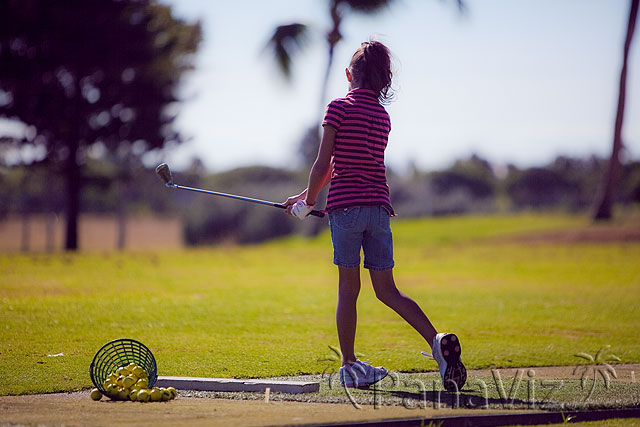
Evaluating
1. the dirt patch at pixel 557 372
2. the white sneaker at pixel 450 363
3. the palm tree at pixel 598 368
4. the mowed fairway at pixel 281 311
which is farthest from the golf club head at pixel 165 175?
the palm tree at pixel 598 368

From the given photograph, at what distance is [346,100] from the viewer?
5.03 meters

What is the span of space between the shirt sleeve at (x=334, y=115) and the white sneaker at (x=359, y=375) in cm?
154

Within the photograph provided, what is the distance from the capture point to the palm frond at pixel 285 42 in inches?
872

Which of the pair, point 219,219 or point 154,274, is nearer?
point 154,274

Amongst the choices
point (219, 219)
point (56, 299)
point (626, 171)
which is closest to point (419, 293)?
point (56, 299)

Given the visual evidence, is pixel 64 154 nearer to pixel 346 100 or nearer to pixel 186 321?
pixel 186 321

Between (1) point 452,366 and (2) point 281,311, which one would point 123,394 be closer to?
(1) point 452,366

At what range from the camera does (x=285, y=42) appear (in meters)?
22.2

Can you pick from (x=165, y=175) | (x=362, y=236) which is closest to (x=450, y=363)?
(x=362, y=236)

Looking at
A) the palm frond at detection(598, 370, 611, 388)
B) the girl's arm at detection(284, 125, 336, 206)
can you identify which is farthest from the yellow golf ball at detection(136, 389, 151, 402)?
the palm frond at detection(598, 370, 611, 388)

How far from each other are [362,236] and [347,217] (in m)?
0.20

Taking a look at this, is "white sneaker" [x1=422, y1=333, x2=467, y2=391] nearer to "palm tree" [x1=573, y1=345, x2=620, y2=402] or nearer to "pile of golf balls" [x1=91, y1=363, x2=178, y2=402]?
"palm tree" [x1=573, y1=345, x2=620, y2=402]

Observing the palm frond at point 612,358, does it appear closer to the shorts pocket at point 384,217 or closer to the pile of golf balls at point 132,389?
the shorts pocket at point 384,217

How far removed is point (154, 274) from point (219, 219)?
1585 centimetres
